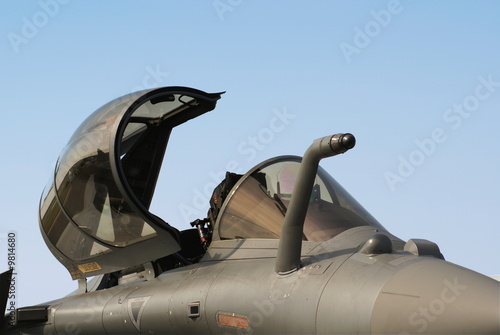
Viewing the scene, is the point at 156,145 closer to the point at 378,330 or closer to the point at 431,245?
the point at 431,245

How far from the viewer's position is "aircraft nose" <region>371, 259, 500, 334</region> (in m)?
4.50

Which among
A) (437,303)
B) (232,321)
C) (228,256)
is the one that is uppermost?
(228,256)

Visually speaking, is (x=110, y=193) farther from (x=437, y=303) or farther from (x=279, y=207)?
(x=437, y=303)

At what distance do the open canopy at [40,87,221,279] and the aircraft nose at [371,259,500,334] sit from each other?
329cm

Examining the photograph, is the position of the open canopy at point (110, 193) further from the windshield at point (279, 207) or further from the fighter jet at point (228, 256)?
the windshield at point (279, 207)

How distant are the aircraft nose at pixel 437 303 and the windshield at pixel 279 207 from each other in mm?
1509

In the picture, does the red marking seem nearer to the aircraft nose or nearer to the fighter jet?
the fighter jet

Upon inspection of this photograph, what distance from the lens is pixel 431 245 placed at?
5906 mm

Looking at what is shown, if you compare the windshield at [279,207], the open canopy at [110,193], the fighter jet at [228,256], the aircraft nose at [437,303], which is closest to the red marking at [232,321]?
the fighter jet at [228,256]

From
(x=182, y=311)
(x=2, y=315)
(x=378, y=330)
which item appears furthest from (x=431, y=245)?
(x=2, y=315)

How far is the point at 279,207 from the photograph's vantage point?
693cm

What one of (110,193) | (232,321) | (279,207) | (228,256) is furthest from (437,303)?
(110,193)

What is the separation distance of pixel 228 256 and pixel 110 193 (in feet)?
5.59

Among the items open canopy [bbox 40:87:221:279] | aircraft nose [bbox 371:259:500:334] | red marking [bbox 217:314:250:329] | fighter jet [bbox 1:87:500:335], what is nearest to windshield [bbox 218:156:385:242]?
fighter jet [bbox 1:87:500:335]
